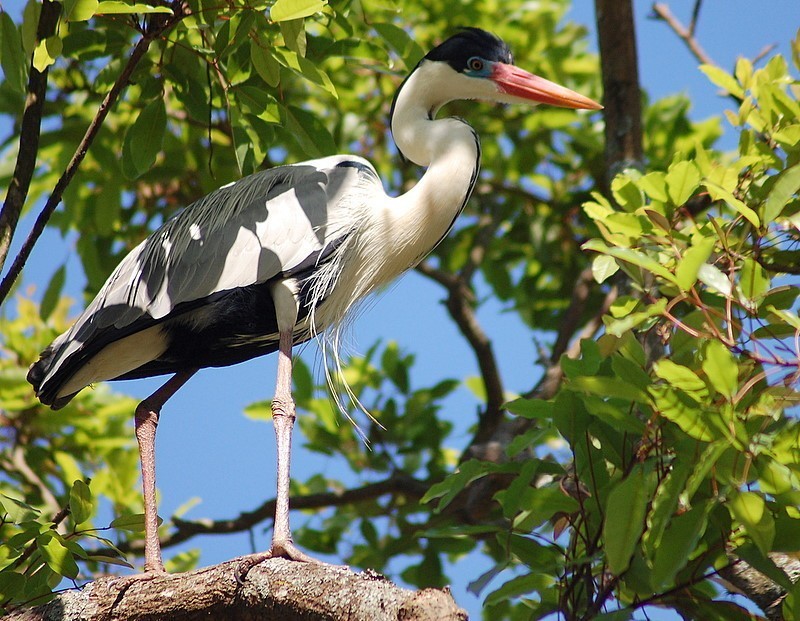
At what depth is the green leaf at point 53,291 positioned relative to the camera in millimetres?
3922

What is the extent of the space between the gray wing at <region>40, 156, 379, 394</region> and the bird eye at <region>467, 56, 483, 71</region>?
59cm

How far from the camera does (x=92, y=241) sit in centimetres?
430

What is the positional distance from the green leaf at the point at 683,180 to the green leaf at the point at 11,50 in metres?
1.63

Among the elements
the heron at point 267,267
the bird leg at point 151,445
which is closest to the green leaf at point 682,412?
the heron at point 267,267

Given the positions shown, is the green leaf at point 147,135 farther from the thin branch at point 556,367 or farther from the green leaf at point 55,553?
the thin branch at point 556,367

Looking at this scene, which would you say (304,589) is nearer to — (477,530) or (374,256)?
(477,530)

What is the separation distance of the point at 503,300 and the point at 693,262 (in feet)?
10.9

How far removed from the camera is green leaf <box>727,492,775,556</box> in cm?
196

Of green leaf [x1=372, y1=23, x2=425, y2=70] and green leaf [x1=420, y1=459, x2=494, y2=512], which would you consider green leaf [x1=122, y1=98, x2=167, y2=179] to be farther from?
green leaf [x1=420, y1=459, x2=494, y2=512]

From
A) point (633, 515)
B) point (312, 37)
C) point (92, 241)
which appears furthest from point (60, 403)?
point (633, 515)

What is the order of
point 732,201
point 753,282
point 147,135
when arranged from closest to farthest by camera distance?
point 753,282 < point 732,201 < point 147,135

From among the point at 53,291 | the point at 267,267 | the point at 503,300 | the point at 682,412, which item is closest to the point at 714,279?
the point at 682,412

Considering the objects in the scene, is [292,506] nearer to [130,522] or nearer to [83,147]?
[130,522]

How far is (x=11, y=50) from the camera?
8.49 feet
